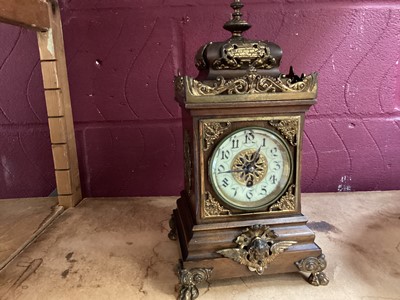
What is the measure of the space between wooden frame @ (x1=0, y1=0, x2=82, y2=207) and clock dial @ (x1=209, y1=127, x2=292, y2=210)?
643 millimetres

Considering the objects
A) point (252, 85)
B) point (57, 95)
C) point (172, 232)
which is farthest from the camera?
point (57, 95)

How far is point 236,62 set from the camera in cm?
77

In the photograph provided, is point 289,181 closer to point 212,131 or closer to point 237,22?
point 212,131

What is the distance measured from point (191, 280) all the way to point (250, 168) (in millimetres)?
280

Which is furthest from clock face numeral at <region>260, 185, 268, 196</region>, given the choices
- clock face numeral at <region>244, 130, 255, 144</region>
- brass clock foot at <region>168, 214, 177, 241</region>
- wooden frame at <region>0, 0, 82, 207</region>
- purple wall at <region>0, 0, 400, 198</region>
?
wooden frame at <region>0, 0, 82, 207</region>

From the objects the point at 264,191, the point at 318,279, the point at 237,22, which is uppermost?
the point at 237,22

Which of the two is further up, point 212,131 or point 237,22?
point 237,22

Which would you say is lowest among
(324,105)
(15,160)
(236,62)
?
(15,160)

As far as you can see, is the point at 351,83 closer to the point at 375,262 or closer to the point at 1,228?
the point at 375,262

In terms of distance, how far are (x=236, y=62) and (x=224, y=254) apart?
0.43 metres

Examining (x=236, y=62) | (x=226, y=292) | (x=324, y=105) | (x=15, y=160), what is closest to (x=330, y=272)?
(x=226, y=292)

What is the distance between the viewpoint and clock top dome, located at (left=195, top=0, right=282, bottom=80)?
768 millimetres

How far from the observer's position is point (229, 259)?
802 millimetres

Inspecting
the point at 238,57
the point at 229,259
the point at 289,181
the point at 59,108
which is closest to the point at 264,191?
the point at 289,181
